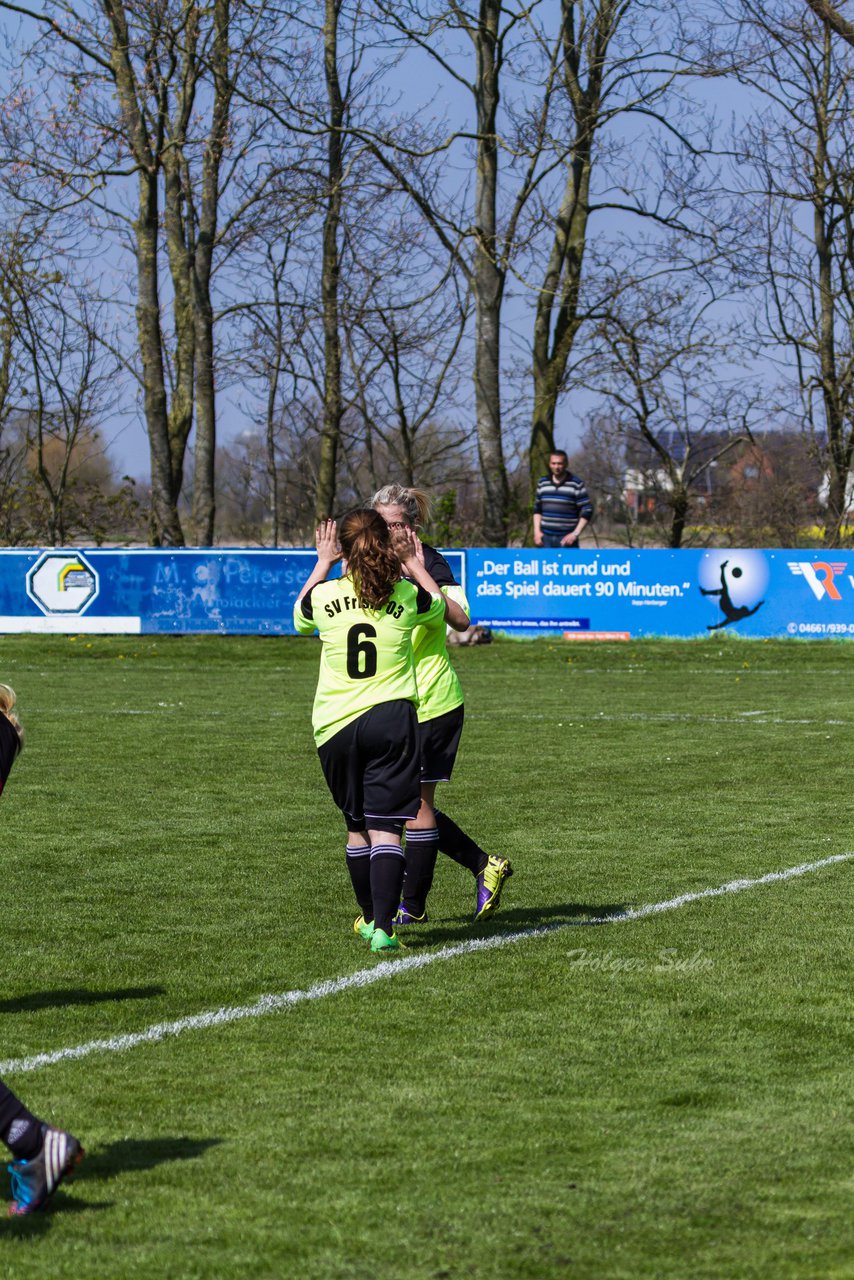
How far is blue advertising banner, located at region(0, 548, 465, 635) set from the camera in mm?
26250

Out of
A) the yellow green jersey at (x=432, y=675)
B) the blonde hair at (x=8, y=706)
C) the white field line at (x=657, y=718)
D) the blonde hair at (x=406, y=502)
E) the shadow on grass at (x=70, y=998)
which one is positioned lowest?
the white field line at (x=657, y=718)

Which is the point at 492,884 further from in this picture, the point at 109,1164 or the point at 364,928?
the point at 109,1164

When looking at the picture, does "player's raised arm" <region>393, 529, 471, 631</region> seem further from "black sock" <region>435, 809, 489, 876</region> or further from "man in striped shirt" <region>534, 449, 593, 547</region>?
"man in striped shirt" <region>534, 449, 593, 547</region>

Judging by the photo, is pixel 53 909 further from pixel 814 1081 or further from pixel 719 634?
pixel 719 634

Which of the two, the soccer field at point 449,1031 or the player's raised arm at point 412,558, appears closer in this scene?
the soccer field at point 449,1031

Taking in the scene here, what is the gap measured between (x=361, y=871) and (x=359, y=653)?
958mm

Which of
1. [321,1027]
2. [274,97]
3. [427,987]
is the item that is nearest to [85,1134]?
[321,1027]

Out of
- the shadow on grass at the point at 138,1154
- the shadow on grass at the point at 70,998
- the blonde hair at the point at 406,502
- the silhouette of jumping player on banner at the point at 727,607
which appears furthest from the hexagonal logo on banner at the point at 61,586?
the shadow on grass at the point at 138,1154

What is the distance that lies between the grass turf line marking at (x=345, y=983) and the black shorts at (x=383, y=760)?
22.9 inches

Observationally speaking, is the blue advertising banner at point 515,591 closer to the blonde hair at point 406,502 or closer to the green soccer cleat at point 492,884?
the green soccer cleat at point 492,884

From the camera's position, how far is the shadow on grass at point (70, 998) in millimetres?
6098

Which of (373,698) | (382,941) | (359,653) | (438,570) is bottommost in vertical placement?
(382,941)

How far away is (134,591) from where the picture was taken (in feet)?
86.7

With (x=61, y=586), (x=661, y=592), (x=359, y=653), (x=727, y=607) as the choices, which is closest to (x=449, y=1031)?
(x=359, y=653)
